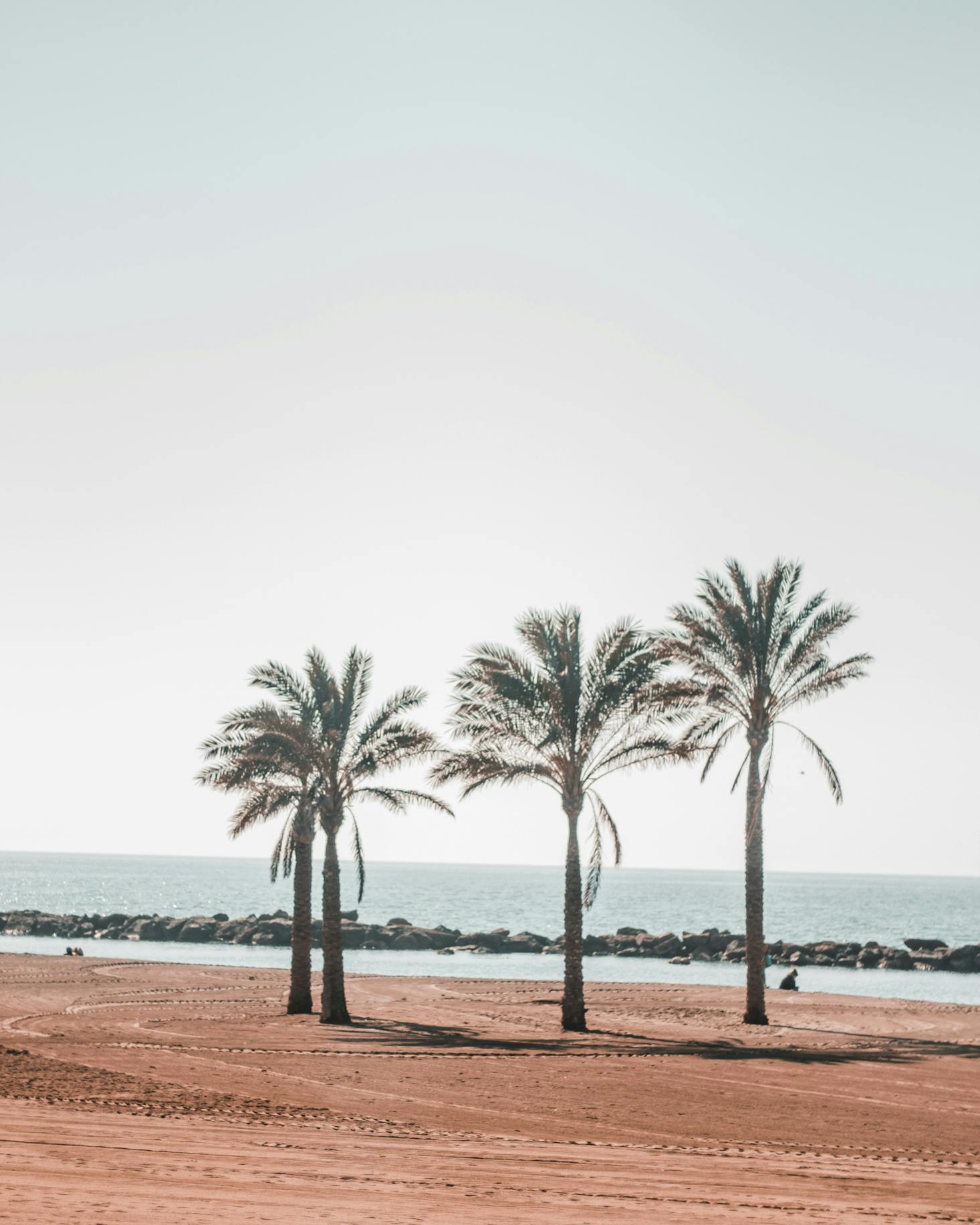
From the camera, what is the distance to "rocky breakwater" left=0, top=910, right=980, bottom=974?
218ft

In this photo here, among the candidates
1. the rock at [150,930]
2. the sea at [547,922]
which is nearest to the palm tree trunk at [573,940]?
the sea at [547,922]

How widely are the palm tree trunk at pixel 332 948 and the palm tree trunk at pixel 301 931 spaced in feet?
2.36

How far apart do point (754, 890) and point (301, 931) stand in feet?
35.5

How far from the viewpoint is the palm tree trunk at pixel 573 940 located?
96.2 feet

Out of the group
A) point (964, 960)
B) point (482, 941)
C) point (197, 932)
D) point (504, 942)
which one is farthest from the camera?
point (197, 932)

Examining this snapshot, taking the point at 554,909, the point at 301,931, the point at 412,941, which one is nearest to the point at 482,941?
the point at 412,941

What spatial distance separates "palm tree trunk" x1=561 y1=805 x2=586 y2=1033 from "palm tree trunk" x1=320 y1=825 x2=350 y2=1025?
482 cm

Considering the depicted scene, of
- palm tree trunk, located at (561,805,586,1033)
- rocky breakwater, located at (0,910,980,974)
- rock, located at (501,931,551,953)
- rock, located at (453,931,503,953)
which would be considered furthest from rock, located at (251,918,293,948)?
palm tree trunk, located at (561,805,586,1033)

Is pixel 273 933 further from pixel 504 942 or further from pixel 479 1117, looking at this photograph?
pixel 479 1117

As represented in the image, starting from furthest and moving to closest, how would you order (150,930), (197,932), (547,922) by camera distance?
1. (547,922)
2. (150,930)
3. (197,932)

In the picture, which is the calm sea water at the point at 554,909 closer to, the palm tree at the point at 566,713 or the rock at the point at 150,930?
the rock at the point at 150,930

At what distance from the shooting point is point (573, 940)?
101ft

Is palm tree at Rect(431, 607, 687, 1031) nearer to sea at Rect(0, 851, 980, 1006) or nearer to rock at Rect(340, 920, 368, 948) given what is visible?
sea at Rect(0, 851, 980, 1006)

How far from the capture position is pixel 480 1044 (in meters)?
25.2
